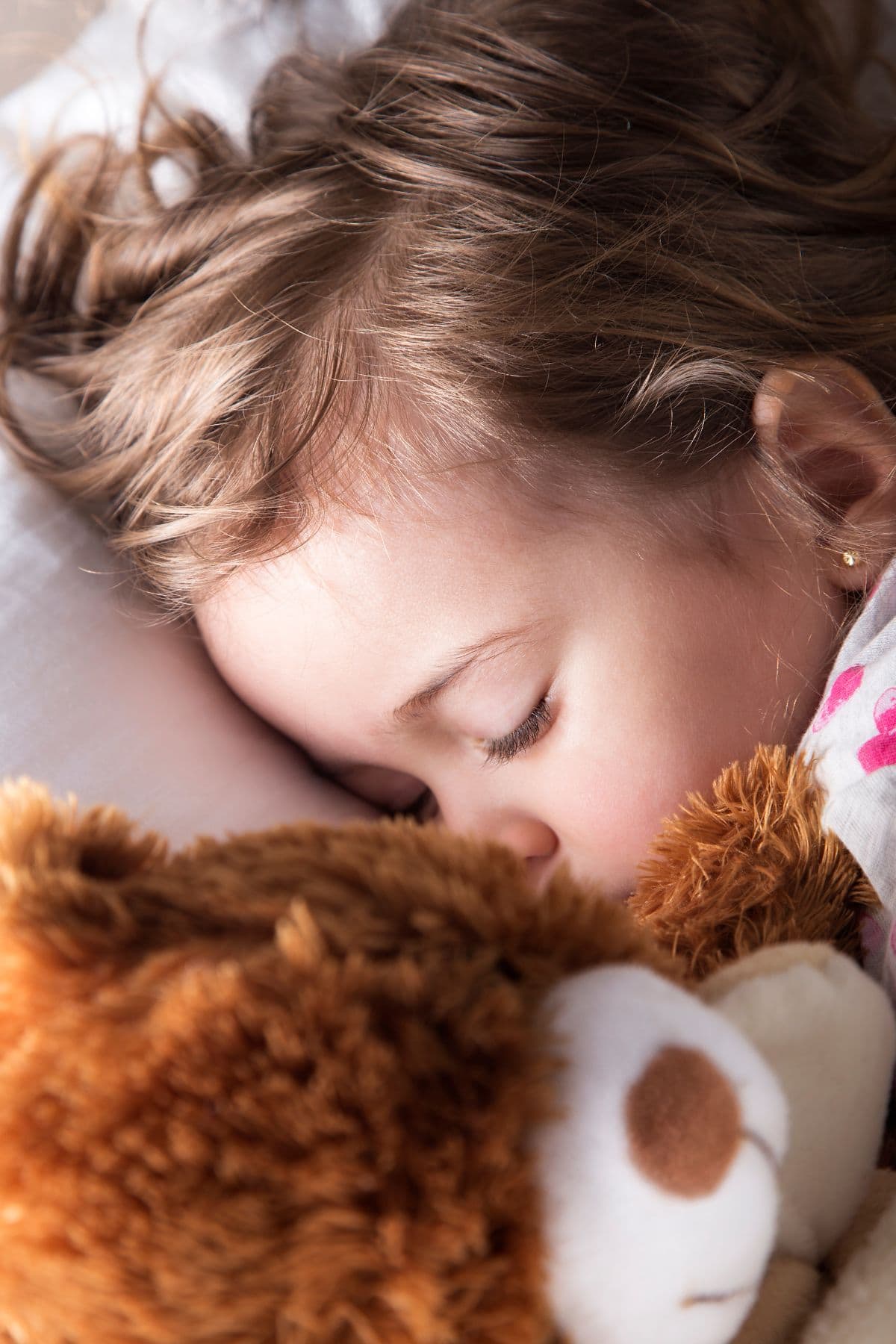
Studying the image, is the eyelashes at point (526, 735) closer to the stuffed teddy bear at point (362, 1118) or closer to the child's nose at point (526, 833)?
the child's nose at point (526, 833)

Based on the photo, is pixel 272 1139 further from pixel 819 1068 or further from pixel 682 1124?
pixel 819 1068

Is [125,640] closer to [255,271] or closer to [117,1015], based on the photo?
[255,271]

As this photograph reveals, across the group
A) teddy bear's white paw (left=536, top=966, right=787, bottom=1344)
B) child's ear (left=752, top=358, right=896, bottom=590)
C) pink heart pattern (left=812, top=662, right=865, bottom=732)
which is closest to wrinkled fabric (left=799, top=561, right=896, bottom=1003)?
pink heart pattern (left=812, top=662, right=865, bottom=732)

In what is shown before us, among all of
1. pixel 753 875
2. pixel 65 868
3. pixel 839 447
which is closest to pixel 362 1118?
pixel 65 868

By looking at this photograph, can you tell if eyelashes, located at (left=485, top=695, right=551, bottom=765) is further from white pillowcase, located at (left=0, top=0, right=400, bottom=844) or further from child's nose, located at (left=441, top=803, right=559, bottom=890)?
white pillowcase, located at (left=0, top=0, right=400, bottom=844)

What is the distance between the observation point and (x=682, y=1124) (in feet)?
0.93

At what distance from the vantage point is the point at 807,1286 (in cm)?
39

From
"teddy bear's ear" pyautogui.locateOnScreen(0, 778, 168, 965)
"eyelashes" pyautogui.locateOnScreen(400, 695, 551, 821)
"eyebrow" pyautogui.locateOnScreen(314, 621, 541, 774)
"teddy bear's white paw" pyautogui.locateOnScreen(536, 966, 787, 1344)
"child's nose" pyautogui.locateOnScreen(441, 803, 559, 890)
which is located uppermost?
"teddy bear's ear" pyautogui.locateOnScreen(0, 778, 168, 965)

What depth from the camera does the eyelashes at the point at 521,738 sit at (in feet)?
2.44

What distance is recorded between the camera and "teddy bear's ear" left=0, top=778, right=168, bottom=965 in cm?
31

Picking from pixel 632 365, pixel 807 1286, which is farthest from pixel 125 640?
pixel 807 1286

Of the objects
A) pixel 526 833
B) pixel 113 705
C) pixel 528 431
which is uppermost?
pixel 528 431

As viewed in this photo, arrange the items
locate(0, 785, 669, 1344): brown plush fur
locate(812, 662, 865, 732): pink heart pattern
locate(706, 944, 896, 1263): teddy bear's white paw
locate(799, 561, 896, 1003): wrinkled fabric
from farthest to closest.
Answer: locate(812, 662, 865, 732): pink heart pattern, locate(799, 561, 896, 1003): wrinkled fabric, locate(706, 944, 896, 1263): teddy bear's white paw, locate(0, 785, 669, 1344): brown plush fur

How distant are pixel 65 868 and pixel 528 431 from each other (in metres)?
0.53
